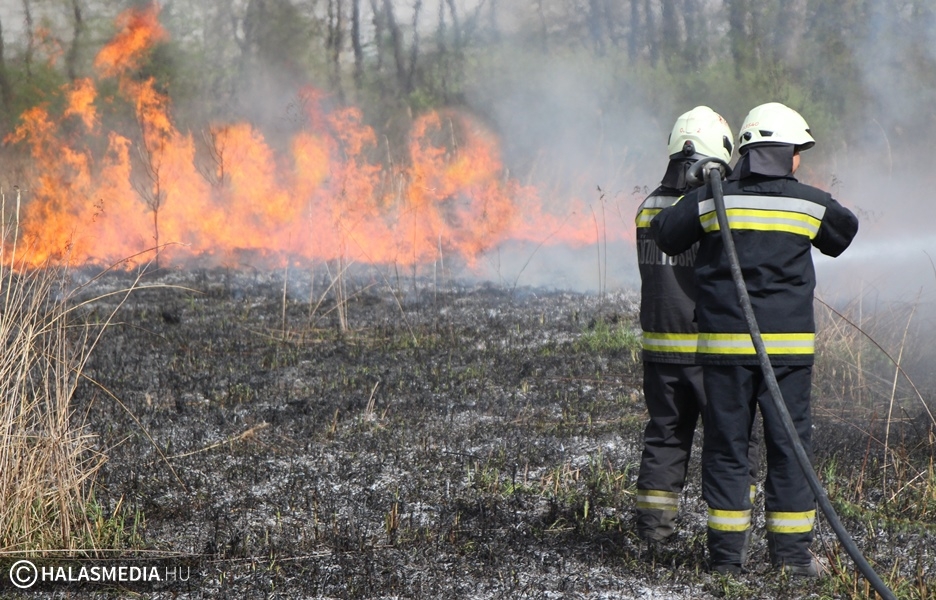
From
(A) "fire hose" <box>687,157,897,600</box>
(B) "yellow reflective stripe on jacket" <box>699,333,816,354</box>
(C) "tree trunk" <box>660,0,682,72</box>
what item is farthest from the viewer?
(C) "tree trunk" <box>660,0,682,72</box>

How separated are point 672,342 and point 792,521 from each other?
80 cm

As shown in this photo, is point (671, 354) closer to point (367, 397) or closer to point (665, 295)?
point (665, 295)

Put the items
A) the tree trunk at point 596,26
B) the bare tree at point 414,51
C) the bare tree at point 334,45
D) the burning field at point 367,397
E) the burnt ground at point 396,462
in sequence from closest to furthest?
the burnt ground at point 396,462
the burning field at point 367,397
the tree trunk at point 596,26
the bare tree at point 334,45
the bare tree at point 414,51

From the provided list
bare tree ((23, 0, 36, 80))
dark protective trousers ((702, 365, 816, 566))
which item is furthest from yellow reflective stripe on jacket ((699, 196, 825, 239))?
bare tree ((23, 0, 36, 80))

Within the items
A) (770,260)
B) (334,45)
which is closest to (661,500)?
(770,260)

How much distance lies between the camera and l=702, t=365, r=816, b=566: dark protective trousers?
3334 millimetres

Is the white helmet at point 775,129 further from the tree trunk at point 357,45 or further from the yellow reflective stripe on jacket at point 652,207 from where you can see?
A: the tree trunk at point 357,45

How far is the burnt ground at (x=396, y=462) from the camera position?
3.57m

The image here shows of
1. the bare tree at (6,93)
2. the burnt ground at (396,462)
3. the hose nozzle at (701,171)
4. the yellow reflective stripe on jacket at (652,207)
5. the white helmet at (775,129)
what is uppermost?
the bare tree at (6,93)

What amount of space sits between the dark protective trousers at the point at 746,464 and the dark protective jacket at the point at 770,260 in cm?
8

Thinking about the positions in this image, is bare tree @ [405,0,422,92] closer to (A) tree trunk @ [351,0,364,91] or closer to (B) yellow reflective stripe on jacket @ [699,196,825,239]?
(A) tree trunk @ [351,0,364,91]

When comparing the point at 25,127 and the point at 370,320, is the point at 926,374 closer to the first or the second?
the point at 370,320

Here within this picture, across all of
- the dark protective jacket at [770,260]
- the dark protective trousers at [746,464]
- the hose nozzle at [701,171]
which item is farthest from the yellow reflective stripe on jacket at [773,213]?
the dark protective trousers at [746,464]

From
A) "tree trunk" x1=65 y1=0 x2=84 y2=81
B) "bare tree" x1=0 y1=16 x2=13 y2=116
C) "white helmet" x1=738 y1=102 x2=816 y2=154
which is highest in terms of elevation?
"tree trunk" x1=65 y1=0 x2=84 y2=81
